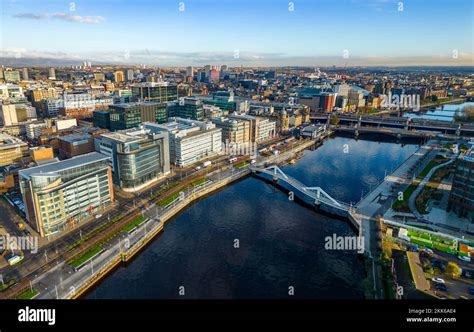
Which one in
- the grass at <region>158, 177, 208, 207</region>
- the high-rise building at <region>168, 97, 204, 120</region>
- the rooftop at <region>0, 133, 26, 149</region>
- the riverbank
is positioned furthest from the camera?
the high-rise building at <region>168, 97, 204, 120</region>

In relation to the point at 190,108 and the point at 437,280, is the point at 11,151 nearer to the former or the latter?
the point at 190,108

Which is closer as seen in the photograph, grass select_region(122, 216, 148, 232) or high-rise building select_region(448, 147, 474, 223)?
grass select_region(122, 216, 148, 232)

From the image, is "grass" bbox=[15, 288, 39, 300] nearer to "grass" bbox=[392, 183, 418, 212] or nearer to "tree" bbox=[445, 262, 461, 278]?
"tree" bbox=[445, 262, 461, 278]

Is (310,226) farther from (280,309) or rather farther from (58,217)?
(280,309)

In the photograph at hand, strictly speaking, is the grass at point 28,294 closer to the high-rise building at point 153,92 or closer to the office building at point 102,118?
the office building at point 102,118

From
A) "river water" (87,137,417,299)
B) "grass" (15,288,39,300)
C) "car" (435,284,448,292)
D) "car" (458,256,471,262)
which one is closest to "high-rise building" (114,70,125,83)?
"river water" (87,137,417,299)

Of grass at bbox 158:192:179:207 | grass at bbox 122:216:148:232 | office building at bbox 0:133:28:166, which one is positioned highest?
office building at bbox 0:133:28:166
